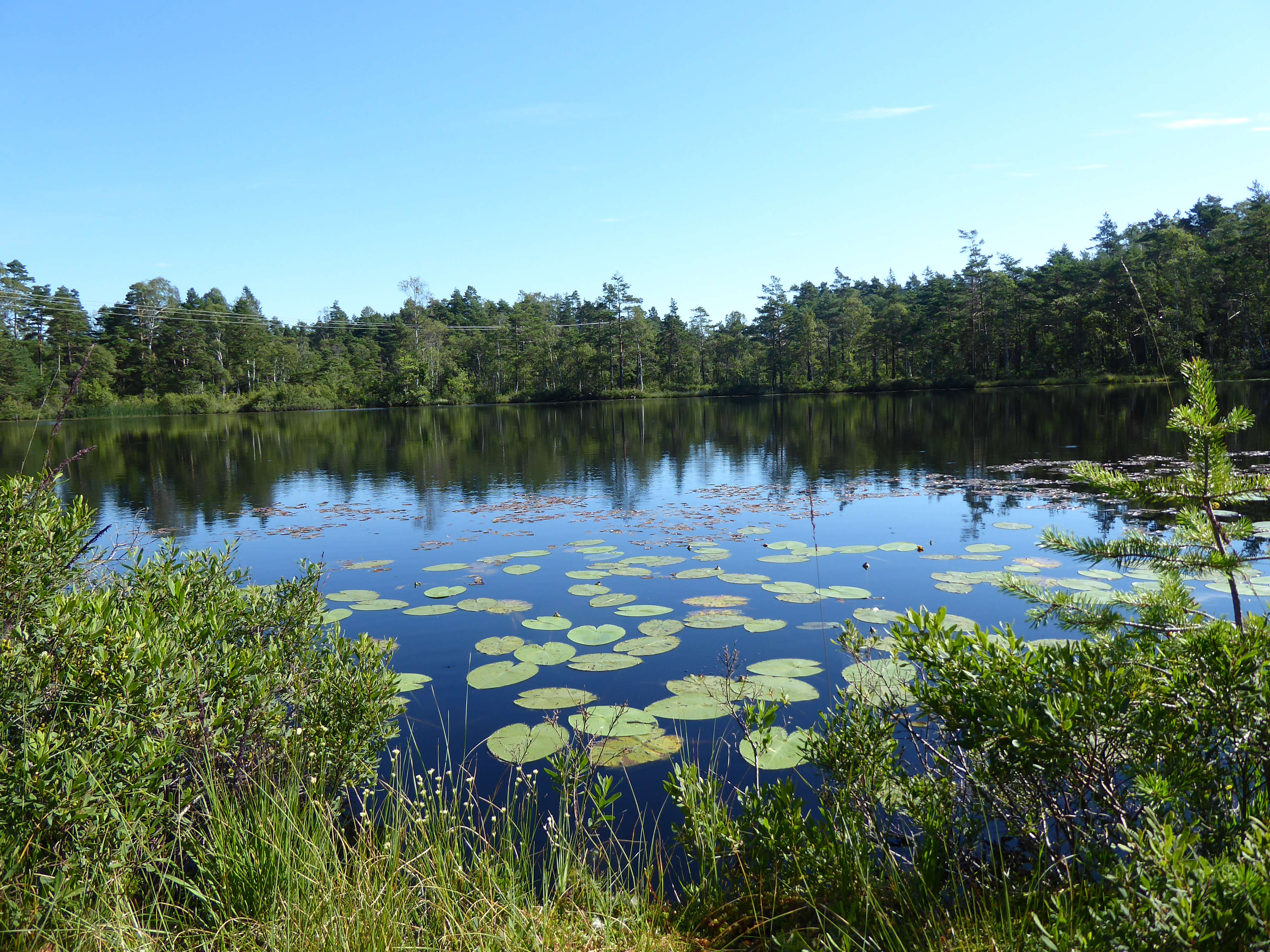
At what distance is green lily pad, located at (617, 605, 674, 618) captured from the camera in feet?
24.2

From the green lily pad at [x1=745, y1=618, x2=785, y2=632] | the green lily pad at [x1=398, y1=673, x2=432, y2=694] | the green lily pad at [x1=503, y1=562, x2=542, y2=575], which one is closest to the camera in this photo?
the green lily pad at [x1=398, y1=673, x2=432, y2=694]

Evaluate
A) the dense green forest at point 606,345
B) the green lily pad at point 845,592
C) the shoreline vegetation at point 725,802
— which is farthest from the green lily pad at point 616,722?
the dense green forest at point 606,345

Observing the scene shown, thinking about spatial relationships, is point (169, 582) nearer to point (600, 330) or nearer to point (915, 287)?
point (600, 330)

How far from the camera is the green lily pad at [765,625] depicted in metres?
6.77

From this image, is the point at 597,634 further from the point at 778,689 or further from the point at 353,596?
the point at 353,596

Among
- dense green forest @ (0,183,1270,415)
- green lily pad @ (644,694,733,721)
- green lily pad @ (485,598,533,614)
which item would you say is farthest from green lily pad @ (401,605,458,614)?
dense green forest @ (0,183,1270,415)

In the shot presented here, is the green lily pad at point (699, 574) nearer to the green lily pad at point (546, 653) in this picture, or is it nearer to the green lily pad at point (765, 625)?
the green lily pad at point (765, 625)

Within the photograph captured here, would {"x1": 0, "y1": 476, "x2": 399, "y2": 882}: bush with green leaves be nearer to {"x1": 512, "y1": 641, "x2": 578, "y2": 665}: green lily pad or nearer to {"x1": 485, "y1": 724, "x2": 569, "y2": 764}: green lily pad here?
{"x1": 485, "y1": 724, "x2": 569, "y2": 764}: green lily pad

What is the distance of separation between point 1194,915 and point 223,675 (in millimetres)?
3107

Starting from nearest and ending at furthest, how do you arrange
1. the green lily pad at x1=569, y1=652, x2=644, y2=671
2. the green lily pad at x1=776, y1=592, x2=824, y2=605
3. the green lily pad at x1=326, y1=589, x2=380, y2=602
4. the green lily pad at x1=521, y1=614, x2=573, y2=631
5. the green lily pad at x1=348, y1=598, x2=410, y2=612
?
the green lily pad at x1=569, y1=652, x2=644, y2=671 → the green lily pad at x1=521, y1=614, x2=573, y2=631 → the green lily pad at x1=776, y1=592, x2=824, y2=605 → the green lily pad at x1=348, y1=598, x2=410, y2=612 → the green lily pad at x1=326, y1=589, x2=380, y2=602

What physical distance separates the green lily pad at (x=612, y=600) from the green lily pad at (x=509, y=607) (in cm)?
70

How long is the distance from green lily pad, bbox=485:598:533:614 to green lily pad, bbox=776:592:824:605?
2700 millimetres

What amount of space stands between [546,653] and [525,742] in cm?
159

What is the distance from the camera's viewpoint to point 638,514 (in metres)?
13.7
